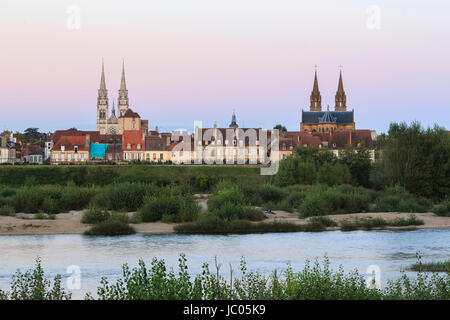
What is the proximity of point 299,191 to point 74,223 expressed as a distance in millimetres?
17833

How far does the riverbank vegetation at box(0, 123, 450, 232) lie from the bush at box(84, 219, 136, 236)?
2545mm

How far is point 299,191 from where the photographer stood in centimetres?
4638

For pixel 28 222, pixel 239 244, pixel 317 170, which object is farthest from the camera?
pixel 317 170

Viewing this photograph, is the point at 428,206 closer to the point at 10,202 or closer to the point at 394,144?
the point at 394,144

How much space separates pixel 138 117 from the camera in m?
155

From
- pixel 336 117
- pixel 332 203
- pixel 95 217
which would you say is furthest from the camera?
pixel 336 117

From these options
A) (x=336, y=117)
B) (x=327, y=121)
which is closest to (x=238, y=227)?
(x=327, y=121)

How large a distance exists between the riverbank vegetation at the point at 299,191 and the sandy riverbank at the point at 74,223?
2.86 ft

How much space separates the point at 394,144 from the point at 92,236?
83.5 ft

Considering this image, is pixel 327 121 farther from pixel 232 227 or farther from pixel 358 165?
pixel 232 227

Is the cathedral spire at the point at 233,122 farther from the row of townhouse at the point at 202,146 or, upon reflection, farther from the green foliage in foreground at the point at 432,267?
the green foliage in foreground at the point at 432,267

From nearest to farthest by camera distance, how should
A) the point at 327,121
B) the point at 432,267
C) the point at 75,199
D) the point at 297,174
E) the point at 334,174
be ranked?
the point at 432,267
the point at 75,199
the point at 334,174
the point at 297,174
the point at 327,121

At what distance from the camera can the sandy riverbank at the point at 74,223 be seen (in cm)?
3172
